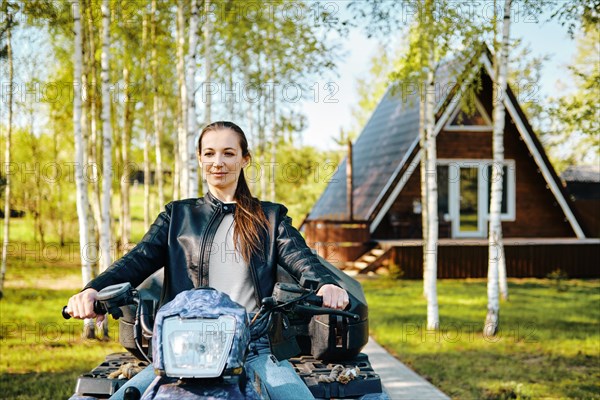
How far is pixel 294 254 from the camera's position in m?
2.65

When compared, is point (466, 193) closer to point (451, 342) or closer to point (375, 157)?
point (375, 157)

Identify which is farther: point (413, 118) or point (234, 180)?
point (413, 118)

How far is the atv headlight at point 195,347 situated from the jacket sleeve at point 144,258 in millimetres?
762

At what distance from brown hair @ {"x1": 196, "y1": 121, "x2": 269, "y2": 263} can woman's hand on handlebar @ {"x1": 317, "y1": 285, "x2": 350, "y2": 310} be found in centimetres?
44

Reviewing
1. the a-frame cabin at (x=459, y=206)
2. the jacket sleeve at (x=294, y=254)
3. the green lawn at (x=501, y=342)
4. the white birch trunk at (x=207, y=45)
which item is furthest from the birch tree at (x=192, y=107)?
the a-frame cabin at (x=459, y=206)

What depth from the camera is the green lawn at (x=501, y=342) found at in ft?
20.4

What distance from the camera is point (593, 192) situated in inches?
1256

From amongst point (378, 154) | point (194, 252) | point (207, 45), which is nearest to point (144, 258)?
point (194, 252)

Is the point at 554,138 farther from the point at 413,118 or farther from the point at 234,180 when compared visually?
the point at 234,180

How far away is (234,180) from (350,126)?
36.3 metres

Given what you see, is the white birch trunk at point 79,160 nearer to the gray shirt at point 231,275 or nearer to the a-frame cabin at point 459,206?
the gray shirt at point 231,275

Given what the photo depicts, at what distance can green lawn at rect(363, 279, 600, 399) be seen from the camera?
623cm

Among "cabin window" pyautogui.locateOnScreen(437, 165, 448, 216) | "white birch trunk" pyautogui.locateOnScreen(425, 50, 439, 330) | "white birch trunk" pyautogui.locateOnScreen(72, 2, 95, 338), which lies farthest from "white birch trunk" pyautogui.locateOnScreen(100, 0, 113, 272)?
"cabin window" pyautogui.locateOnScreen(437, 165, 448, 216)

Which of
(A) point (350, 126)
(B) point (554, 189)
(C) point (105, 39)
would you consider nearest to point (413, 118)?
(B) point (554, 189)
